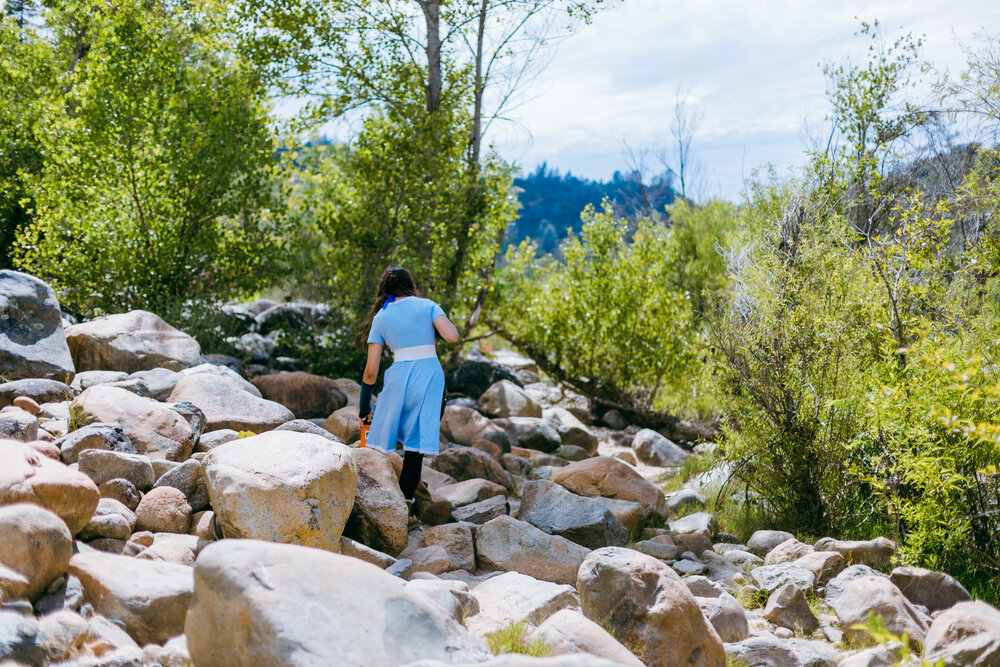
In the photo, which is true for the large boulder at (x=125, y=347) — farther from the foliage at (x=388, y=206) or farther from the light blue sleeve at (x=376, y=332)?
the light blue sleeve at (x=376, y=332)

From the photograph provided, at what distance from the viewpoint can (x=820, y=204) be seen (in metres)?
9.02

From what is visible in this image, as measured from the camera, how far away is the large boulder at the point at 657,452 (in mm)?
10922

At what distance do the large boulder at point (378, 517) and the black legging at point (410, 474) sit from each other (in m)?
0.48

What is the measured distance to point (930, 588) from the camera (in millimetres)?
5246

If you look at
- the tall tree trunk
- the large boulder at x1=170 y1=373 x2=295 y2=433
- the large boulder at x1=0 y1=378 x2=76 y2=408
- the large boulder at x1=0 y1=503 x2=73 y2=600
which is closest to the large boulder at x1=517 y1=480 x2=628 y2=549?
the large boulder at x1=170 y1=373 x2=295 y2=433

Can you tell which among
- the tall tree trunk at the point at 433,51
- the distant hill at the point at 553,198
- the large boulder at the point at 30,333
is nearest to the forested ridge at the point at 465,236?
the tall tree trunk at the point at 433,51

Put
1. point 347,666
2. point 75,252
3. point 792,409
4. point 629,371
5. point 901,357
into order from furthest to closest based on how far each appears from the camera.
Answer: point 629,371 → point 75,252 → point 792,409 → point 901,357 → point 347,666

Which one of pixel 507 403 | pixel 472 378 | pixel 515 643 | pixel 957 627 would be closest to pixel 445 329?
pixel 515 643

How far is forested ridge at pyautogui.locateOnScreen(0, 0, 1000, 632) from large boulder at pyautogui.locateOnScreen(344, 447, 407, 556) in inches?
130

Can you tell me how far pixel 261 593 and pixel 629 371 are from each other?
35.2 feet

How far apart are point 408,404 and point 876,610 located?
11.4 ft

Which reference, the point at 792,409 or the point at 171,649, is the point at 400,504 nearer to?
the point at 171,649

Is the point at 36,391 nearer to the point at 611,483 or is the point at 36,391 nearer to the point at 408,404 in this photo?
the point at 408,404

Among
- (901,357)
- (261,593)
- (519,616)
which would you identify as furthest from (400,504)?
(901,357)
